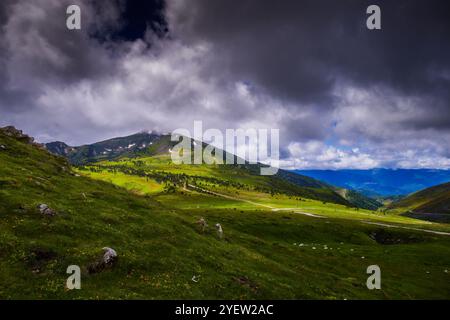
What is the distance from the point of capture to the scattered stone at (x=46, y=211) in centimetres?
4132

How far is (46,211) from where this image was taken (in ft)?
136

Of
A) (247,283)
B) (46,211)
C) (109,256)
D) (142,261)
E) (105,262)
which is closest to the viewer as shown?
(105,262)

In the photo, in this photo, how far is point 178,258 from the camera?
133 ft

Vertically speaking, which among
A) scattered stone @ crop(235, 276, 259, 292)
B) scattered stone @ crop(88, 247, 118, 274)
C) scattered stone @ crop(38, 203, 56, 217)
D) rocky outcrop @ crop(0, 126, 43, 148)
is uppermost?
rocky outcrop @ crop(0, 126, 43, 148)

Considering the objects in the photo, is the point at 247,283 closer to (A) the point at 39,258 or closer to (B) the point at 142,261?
(B) the point at 142,261

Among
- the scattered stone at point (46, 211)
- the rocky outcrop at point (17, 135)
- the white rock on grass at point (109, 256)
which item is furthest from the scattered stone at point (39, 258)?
the rocky outcrop at point (17, 135)

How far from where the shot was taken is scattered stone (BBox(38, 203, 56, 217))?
41.3 metres

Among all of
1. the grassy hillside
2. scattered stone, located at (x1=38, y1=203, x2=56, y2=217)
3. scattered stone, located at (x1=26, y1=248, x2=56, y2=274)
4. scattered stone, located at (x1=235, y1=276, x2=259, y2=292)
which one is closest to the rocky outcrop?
the grassy hillside

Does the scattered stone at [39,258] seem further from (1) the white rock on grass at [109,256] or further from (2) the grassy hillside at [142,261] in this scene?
(1) the white rock on grass at [109,256]

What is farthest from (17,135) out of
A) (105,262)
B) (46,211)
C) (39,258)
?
(105,262)

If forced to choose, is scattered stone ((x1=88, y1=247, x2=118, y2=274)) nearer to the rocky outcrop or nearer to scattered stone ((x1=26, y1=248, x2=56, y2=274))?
scattered stone ((x1=26, y1=248, x2=56, y2=274))

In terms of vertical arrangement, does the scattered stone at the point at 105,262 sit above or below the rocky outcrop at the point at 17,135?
below

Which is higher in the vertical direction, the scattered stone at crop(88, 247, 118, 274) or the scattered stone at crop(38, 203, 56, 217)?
the scattered stone at crop(38, 203, 56, 217)

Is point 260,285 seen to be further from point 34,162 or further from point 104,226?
point 34,162
